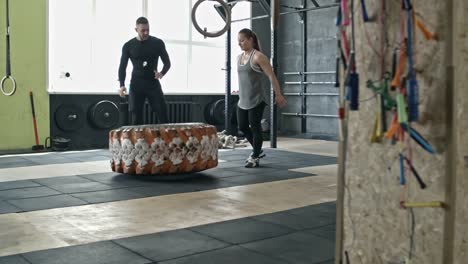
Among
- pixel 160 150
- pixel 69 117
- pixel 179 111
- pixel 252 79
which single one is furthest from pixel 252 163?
pixel 179 111

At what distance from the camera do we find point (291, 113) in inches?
336

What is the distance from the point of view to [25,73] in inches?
245

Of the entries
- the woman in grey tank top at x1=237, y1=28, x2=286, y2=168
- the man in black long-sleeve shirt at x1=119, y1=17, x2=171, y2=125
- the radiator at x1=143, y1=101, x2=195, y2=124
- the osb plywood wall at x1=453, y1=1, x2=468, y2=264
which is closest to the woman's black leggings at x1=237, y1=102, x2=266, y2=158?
the woman in grey tank top at x1=237, y1=28, x2=286, y2=168

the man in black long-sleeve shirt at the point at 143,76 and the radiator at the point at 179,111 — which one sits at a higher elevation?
the man in black long-sleeve shirt at the point at 143,76

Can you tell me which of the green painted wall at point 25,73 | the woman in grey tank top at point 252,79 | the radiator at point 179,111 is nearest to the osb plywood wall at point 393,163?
the woman in grey tank top at point 252,79

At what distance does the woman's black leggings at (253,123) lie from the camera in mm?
4543

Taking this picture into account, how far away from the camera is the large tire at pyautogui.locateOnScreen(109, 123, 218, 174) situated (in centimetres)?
389

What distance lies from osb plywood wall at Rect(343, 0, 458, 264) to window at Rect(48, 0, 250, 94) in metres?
5.86

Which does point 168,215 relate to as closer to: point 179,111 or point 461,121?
point 461,121

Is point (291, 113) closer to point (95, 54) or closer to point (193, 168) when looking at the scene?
point (95, 54)

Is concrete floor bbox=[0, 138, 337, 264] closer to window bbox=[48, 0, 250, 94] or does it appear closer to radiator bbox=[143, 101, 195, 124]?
window bbox=[48, 0, 250, 94]

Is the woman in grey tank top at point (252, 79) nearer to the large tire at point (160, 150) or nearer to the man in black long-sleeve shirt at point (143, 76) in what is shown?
the large tire at point (160, 150)

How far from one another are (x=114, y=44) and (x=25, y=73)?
4.14 ft

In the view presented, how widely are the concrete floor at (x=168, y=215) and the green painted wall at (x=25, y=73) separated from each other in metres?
1.55
